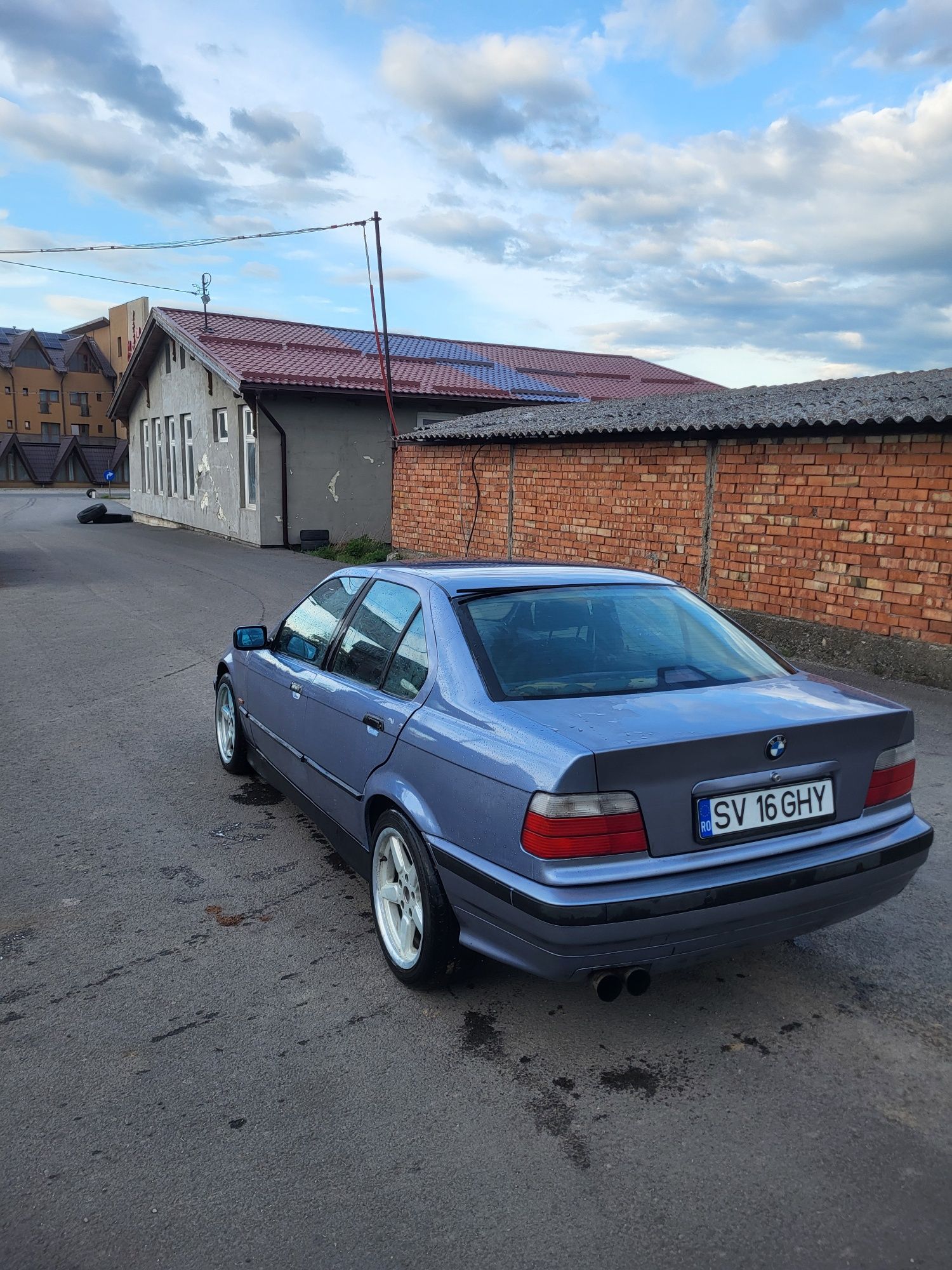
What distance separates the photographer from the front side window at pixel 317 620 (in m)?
4.24

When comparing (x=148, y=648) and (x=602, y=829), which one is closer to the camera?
(x=602, y=829)

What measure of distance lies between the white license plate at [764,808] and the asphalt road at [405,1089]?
0.73m

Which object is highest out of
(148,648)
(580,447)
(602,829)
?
(580,447)

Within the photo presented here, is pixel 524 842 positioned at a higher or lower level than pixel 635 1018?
higher

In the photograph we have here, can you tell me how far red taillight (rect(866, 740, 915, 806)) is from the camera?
3.05m

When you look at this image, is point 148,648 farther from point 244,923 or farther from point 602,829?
point 602,829

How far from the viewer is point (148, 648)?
9.84 meters

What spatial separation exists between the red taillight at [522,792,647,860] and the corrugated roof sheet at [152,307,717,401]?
19.8 meters

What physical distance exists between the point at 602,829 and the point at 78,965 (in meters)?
2.08

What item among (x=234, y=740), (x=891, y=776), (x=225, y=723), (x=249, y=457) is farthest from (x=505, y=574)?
(x=249, y=457)

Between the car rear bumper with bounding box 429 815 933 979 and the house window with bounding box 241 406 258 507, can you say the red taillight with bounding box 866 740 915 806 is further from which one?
the house window with bounding box 241 406 258 507

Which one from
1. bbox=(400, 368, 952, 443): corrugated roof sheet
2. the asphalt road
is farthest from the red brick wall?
the asphalt road

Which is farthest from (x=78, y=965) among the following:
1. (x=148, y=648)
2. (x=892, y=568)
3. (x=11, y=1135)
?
(x=892, y=568)

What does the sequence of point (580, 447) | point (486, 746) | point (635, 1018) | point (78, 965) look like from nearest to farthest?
1. point (486, 746)
2. point (635, 1018)
3. point (78, 965)
4. point (580, 447)
